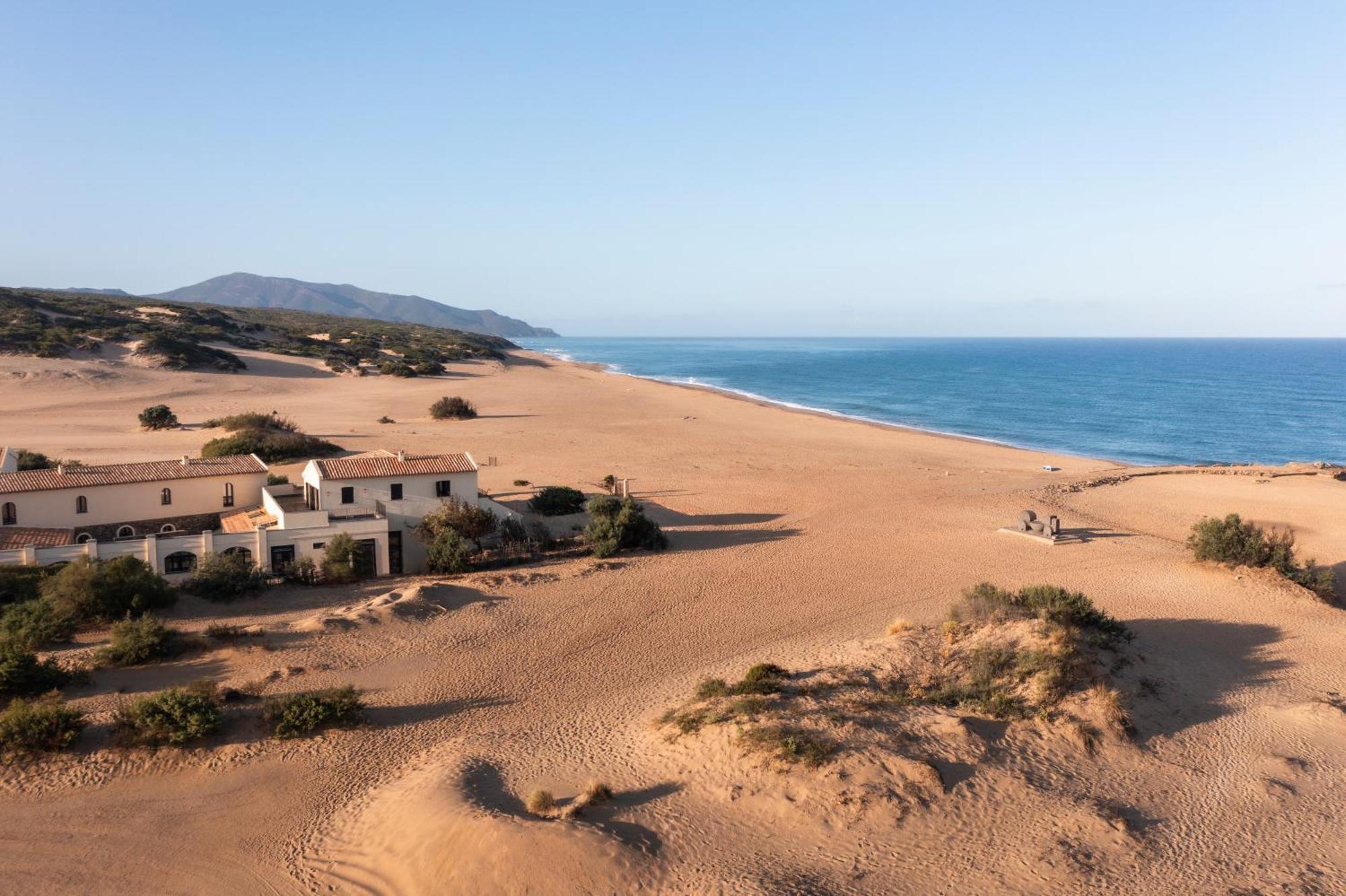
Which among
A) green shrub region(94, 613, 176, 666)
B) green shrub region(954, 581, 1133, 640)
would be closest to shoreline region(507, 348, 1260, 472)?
green shrub region(954, 581, 1133, 640)

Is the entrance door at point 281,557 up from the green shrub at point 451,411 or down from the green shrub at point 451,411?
down

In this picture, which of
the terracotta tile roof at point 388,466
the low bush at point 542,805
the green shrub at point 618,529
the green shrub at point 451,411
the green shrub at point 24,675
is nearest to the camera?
the low bush at point 542,805

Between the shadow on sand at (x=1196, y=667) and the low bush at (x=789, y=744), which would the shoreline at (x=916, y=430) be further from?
the low bush at (x=789, y=744)

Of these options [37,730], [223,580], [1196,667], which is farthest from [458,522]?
[1196,667]

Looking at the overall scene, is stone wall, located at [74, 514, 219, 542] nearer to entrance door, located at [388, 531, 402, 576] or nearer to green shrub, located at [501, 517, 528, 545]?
entrance door, located at [388, 531, 402, 576]

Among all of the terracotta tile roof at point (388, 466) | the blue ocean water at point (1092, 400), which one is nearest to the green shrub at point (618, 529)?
the terracotta tile roof at point (388, 466)

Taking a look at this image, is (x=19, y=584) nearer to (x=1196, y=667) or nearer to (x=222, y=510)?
(x=222, y=510)

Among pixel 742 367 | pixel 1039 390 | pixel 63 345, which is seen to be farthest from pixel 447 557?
pixel 742 367

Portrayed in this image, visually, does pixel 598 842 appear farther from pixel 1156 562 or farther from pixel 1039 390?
pixel 1039 390
